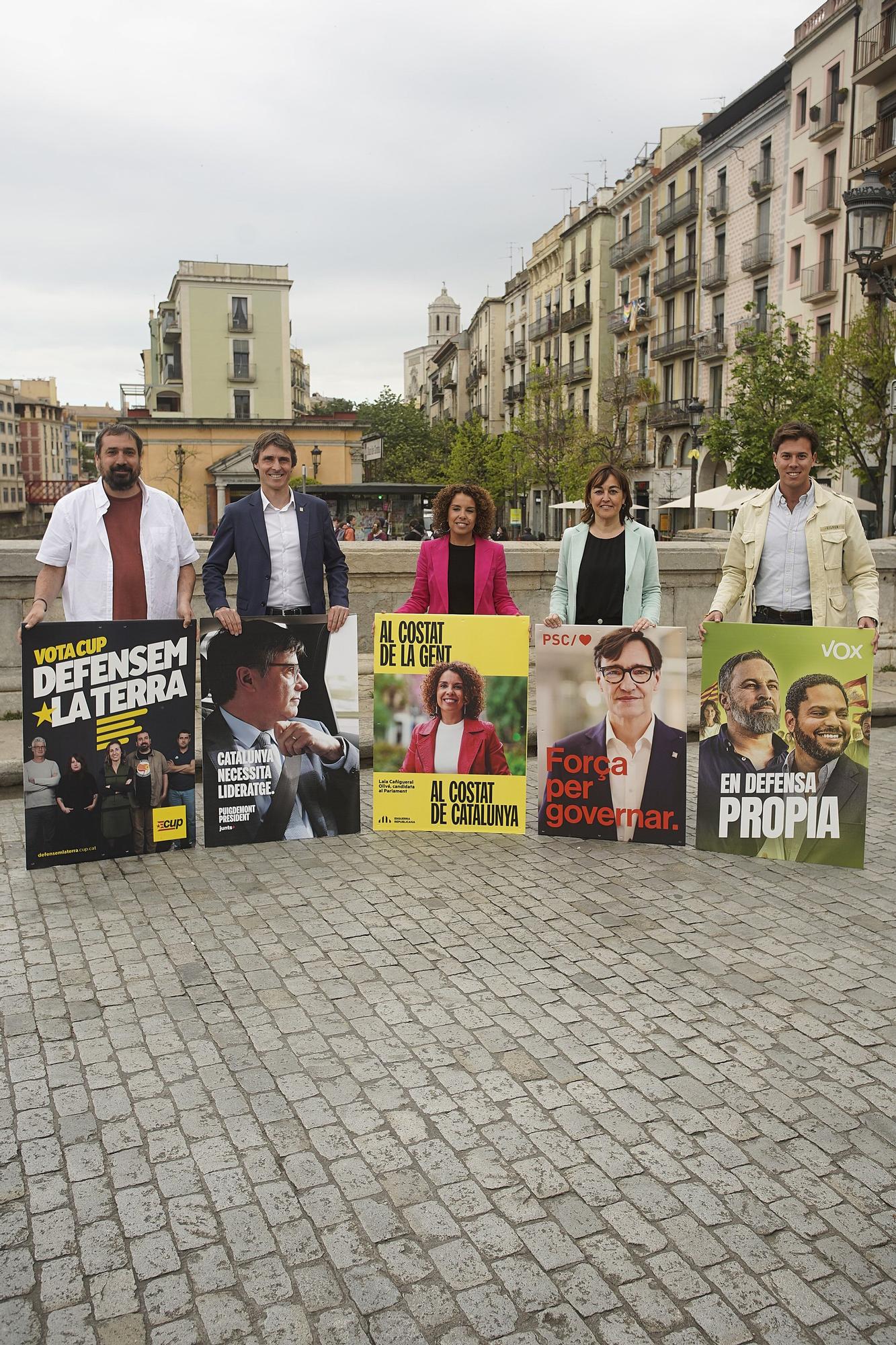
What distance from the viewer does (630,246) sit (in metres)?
54.5

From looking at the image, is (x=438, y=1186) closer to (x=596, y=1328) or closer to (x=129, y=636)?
(x=596, y=1328)

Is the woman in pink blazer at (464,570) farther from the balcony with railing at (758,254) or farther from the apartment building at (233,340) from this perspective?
the apartment building at (233,340)

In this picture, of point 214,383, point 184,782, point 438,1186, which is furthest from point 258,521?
point 214,383

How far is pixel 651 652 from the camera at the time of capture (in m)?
5.83

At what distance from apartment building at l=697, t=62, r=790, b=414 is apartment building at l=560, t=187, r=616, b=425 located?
948cm

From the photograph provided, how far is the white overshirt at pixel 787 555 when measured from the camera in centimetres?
569

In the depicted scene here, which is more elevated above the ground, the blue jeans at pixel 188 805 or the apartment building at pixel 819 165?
the apartment building at pixel 819 165

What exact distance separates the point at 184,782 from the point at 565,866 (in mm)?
1938

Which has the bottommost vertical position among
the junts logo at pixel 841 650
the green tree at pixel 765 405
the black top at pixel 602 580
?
the junts logo at pixel 841 650

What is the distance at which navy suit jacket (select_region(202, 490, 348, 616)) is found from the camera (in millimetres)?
5875

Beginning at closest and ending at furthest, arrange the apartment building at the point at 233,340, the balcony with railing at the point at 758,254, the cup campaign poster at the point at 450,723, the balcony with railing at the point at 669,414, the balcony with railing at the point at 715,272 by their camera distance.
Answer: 1. the cup campaign poster at the point at 450,723
2. the balcony with railing at the point at 758,254
3. the balcony with railing at the point at 715,272
4. the balcony with railing at the point at 669,414
5. the apartment building at the point at 233,340

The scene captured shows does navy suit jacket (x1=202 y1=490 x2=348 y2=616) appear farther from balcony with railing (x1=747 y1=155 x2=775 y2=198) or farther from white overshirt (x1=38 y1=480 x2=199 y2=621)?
balcony with railing (x1=747 y1=155 x2=775 y2=198)

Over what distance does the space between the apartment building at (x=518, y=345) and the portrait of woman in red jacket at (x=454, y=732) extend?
66.0 metres

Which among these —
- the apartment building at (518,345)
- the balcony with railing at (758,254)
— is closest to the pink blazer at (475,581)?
the balcony with railing at (758,254)
